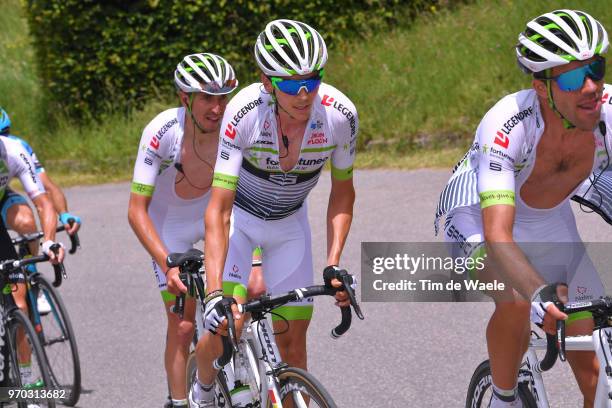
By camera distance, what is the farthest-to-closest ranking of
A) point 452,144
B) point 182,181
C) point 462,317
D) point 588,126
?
point 452,144, point 462,317, point 182,181, point 588,126

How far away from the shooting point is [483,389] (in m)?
5.07

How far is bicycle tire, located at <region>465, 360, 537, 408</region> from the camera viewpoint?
486cm

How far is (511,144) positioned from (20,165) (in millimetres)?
3964

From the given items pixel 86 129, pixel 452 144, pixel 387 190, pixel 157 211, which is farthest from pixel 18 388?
pixel 86 129

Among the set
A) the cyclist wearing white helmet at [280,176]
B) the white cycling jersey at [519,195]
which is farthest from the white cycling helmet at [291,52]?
the white cycling jersey at [519,195]

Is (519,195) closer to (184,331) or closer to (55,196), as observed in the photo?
(184,331)

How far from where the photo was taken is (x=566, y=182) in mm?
4812

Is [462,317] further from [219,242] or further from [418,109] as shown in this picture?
[418,109]

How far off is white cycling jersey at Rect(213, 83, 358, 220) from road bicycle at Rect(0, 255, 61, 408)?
72.9 inches

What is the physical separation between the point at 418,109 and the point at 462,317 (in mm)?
6193

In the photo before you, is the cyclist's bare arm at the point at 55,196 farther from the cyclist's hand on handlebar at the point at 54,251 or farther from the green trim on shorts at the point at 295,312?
the green trim on shorts at the point at 295,312

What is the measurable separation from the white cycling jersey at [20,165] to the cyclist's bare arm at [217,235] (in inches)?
101

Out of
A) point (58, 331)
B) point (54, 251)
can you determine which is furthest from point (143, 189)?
point (58, 331)

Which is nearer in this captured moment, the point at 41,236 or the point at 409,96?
the point at 41,236
